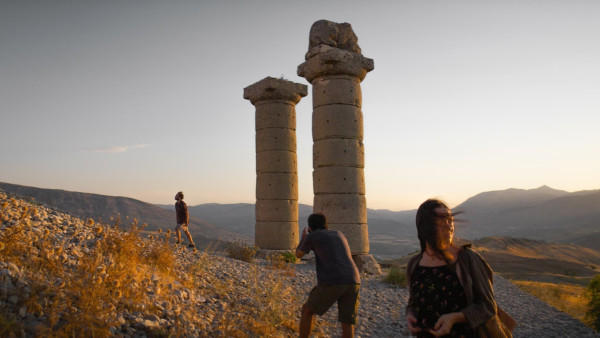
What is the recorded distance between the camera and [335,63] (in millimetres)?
12781

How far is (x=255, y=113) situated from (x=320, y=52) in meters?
4.10

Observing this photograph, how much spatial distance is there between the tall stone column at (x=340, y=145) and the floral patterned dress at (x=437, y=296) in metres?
9.58

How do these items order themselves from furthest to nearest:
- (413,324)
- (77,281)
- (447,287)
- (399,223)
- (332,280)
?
(399,223) → (332,280) → (77,281) → (413,324) → (447,287)

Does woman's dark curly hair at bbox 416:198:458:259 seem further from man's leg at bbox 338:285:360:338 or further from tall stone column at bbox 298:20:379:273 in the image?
tall stone column at bbox 298:20:379:273

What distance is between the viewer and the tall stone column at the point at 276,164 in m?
15.0

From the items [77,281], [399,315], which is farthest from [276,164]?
[77,281]

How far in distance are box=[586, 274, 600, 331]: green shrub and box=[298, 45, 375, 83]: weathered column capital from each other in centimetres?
824

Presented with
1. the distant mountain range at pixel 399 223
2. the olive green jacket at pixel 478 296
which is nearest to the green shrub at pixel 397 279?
the olive green jacket at pixel 478 296

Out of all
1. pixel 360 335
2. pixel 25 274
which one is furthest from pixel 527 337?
pixel 25 274

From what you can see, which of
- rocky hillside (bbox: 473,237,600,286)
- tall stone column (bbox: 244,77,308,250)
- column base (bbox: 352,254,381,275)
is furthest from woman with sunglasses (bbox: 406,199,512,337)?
rocky hillside (bbox: 473,237,600,286)

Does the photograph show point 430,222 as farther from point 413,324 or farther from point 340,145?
point 340,145

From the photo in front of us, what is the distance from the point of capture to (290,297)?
7941mm

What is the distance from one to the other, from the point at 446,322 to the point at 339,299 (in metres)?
2.41

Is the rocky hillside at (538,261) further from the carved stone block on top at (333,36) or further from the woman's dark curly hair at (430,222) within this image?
the woman's dark curly hair at (430,222)
